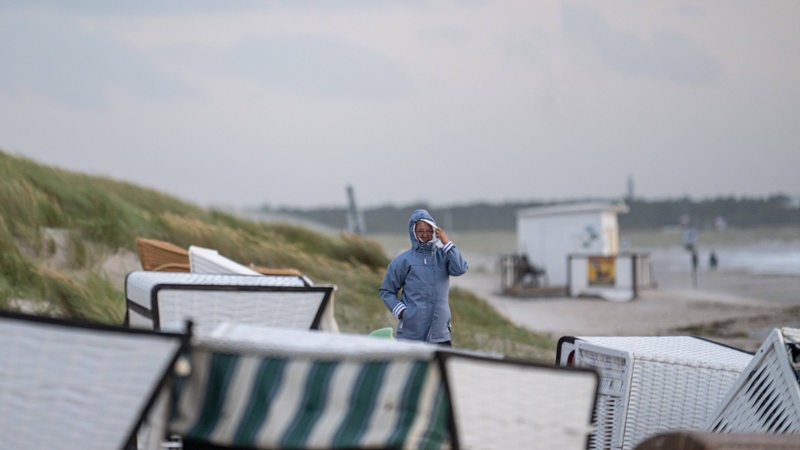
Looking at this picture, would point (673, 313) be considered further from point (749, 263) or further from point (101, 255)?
point (749, 263)

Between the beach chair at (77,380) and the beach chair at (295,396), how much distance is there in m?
0.08

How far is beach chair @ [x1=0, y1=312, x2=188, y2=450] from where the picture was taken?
7.23 ft

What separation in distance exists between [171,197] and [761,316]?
11.7 m

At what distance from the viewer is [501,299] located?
25875 mm

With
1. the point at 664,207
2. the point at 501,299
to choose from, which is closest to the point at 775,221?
the point at 664,207

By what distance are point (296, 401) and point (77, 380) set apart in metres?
0.52

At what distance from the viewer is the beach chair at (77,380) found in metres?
2.21

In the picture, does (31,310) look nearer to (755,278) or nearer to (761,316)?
(761,316)

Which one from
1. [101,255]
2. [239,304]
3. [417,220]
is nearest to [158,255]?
[417,220]

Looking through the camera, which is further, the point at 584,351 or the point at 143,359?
the point at 584,351

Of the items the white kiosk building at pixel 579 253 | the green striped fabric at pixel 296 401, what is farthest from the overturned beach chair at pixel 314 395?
the white kiosk building at pixel 579 253

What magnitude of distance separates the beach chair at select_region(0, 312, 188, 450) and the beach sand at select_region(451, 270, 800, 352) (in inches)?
427

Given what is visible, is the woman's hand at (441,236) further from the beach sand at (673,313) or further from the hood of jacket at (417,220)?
the beach sand at (673,313)

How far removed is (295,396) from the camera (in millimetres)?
2174
